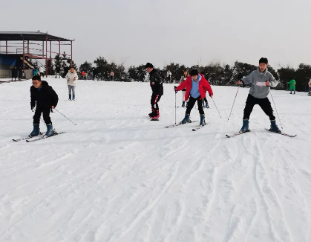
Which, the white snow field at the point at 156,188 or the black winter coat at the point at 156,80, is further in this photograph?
the black winter coat at the point at 156,80

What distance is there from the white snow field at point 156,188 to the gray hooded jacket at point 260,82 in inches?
37.9

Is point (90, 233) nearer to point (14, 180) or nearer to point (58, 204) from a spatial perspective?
point (58, 204)

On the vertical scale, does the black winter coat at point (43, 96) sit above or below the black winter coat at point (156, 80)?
below

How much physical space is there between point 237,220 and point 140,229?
977 millimetres

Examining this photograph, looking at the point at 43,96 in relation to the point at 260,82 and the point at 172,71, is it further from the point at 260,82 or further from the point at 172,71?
the point at 172,71

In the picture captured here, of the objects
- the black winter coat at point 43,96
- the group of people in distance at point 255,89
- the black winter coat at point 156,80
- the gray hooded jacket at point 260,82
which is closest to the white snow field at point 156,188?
the group of people in distance at point 255,89

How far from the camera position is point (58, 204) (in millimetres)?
3186

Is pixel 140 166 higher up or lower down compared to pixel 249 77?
lower down

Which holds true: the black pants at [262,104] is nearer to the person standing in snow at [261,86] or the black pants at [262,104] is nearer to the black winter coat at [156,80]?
the person standing in snow at [261,86]

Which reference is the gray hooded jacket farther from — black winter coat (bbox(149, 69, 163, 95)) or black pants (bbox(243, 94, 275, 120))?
black winter coat (bbox(149, 69, 163, 95))

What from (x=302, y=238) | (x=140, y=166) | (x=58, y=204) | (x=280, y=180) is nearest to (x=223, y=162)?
(x=280, y=180)

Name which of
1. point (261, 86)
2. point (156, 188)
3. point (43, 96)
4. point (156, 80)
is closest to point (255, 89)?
point (261, 86)

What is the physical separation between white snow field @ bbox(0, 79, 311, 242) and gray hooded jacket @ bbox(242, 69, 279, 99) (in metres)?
0.96

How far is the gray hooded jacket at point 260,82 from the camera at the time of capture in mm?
6402
